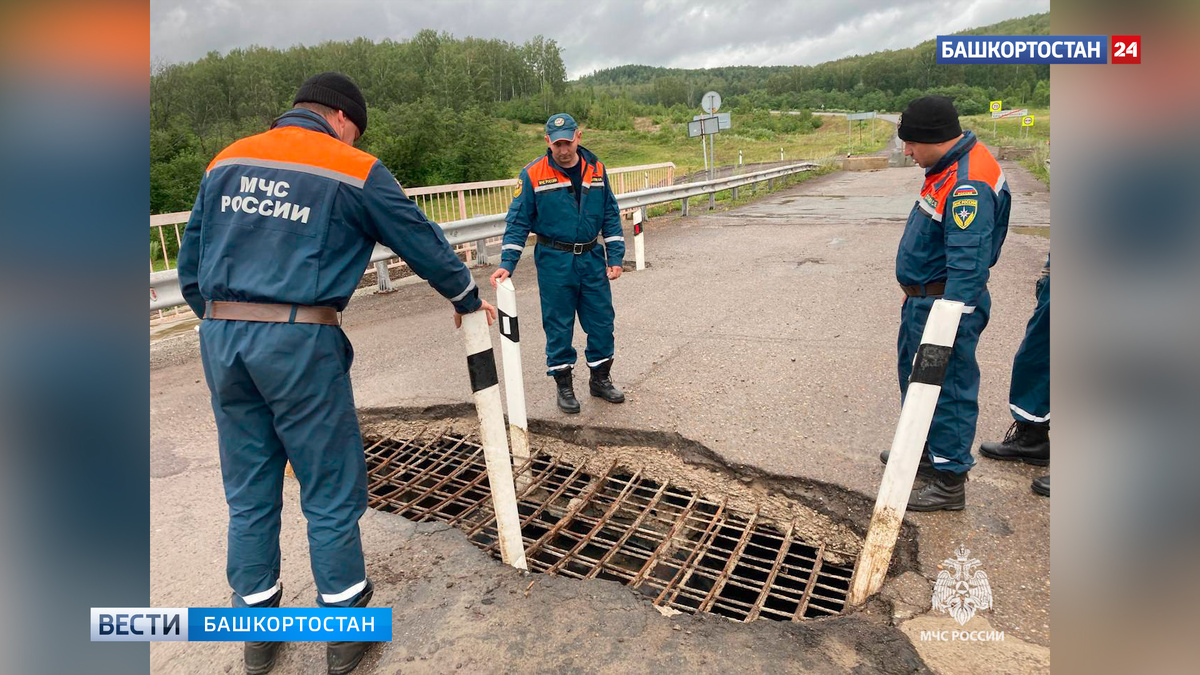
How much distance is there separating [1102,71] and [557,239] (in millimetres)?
3581

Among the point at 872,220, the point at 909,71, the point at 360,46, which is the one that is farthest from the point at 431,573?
the point at 360,46

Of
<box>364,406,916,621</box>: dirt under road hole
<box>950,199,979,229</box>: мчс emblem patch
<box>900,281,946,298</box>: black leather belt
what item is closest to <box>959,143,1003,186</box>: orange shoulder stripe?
<box>950,199,979,229</box>: мчс emblem patch

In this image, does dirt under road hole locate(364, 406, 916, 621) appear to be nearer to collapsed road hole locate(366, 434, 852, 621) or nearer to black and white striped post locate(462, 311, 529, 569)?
collapsed road hole locate(366, 434, 852, 621)

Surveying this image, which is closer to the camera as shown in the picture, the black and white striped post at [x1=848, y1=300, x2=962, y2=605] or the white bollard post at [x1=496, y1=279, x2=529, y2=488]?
the black and white striped post at [x1=848, y1=300, x2=962, y2=605]

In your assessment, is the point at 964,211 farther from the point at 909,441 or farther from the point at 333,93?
the point at 333,93

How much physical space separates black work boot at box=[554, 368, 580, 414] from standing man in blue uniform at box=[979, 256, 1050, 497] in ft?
8.19

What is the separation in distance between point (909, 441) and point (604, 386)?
8.25 feet

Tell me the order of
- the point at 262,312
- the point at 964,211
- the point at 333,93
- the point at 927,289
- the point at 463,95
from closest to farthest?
the point at 262,312 → the point at 333,93 → the point at 964,211 → the point at 927,289 → the point at 463,95

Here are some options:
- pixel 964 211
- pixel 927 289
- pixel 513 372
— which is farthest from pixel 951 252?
pixel 513 372

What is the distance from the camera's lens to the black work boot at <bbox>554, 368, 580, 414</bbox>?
4594mm

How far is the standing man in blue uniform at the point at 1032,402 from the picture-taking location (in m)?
3.59

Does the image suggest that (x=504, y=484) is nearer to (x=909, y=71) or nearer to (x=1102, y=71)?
(x=1102, y=71)

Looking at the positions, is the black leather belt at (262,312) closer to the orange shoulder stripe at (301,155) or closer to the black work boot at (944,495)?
the orange shoulder stripe at (301,155)

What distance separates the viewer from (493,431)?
286cm
